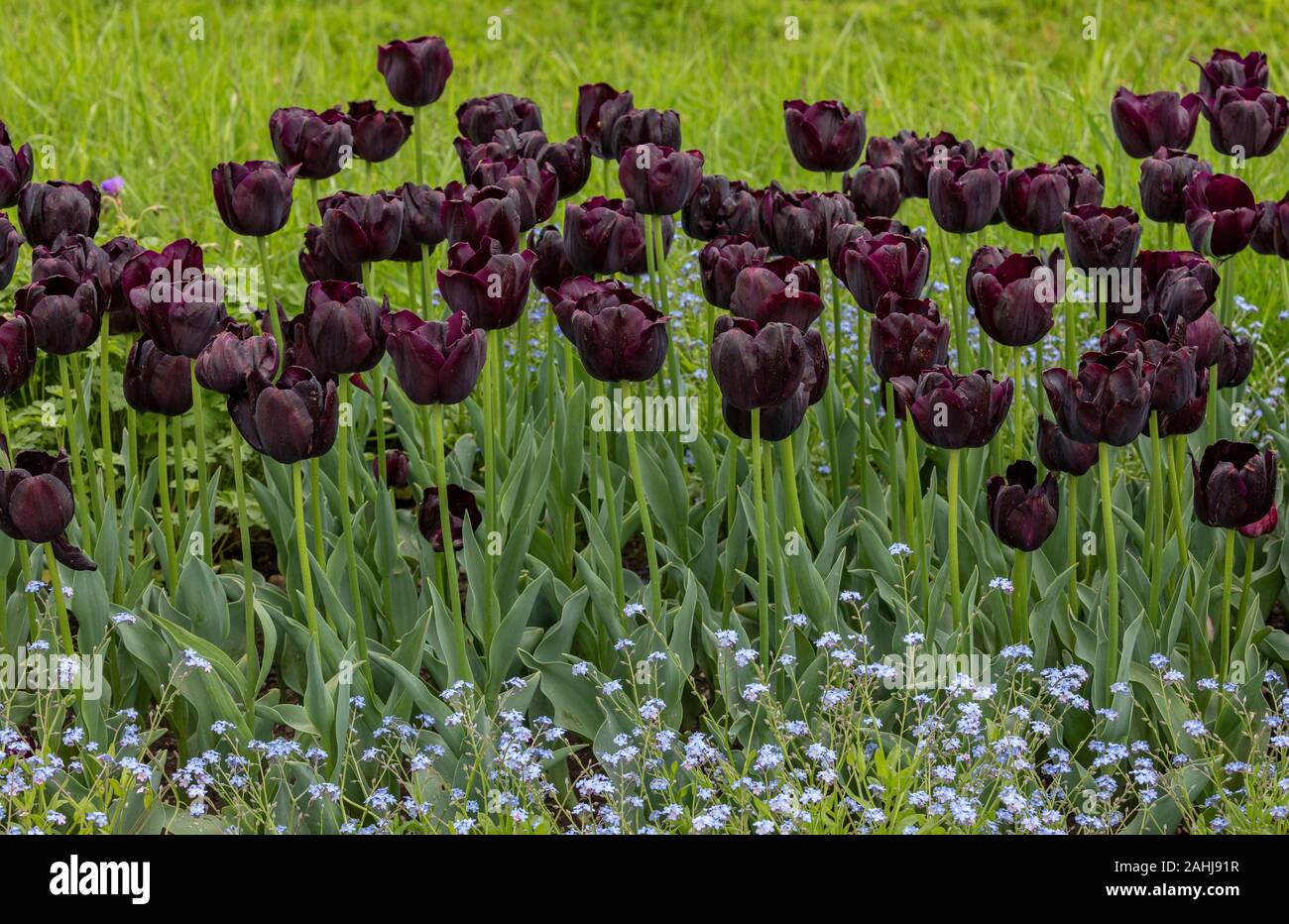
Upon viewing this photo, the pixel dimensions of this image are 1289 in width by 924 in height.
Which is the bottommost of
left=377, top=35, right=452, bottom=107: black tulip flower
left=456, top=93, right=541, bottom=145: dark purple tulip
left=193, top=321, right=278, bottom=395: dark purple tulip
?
left=193, top=321, right=278, bottom=395: dark purple tulip

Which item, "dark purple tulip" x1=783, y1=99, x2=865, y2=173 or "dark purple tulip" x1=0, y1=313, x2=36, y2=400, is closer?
"dark purple tulip" x1=0, y1=313, x2=36, y2=400

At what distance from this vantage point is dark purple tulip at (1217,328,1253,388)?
3.08 m

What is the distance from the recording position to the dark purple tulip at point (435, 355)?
8.34 ft

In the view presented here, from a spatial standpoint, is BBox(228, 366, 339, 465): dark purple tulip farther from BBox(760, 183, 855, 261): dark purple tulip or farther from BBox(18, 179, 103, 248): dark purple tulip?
BBox(760, 183, 855, 261): dark purple tulip

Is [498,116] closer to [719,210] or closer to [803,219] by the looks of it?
[719,210]

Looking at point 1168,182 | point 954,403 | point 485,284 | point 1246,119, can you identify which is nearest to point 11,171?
point 485,284

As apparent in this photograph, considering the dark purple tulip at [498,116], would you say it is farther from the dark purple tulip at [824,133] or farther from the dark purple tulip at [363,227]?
the dark purple tulip at [363,227]

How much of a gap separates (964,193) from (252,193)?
1410 mm

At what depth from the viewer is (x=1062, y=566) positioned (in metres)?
3.28

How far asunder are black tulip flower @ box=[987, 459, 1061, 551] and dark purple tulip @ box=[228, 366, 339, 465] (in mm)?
1194

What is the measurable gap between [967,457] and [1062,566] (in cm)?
33

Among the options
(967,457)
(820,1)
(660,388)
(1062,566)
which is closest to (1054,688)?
(1062,566)

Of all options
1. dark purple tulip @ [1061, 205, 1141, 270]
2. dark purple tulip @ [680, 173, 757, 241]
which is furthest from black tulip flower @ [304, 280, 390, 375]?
dark purple tulip @ [1061, 205, 1141, 270]

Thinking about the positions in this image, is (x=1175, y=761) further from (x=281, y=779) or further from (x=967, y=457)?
(x=281, y=779)
